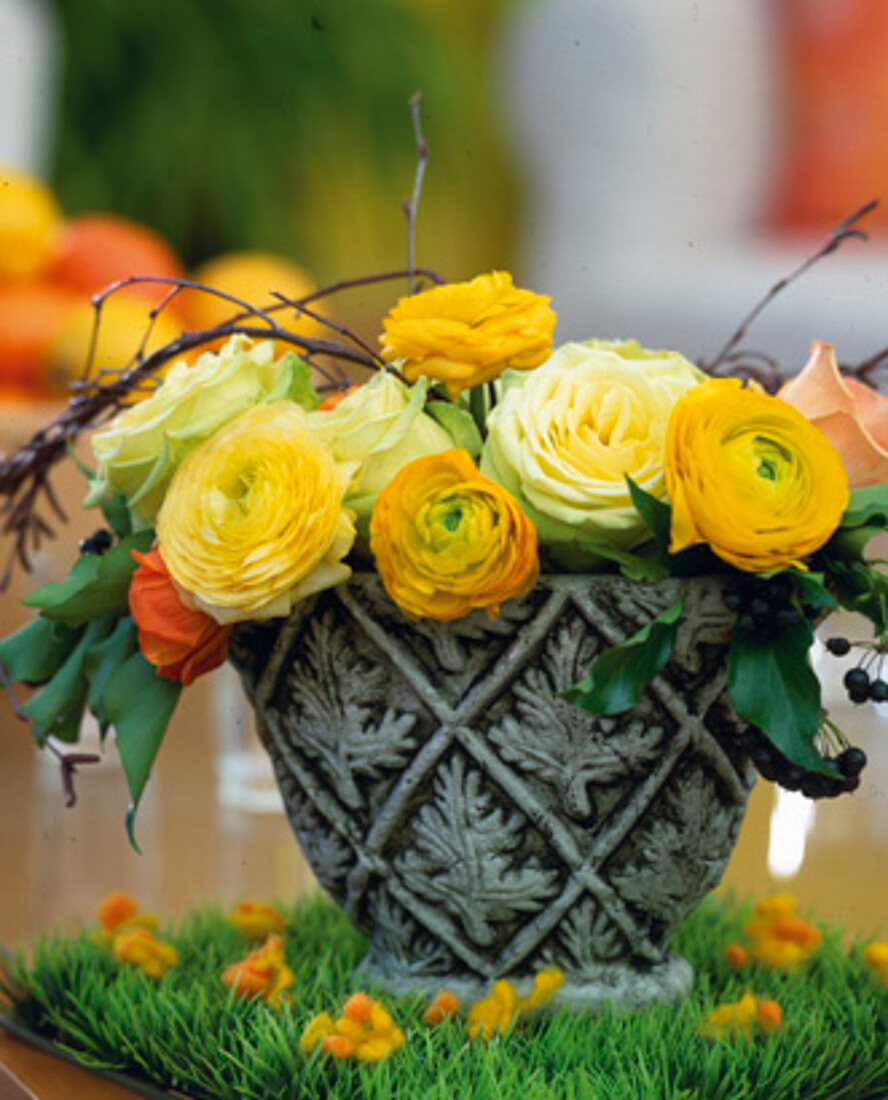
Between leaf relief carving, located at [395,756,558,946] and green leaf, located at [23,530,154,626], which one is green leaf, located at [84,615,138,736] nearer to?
green leaf, located at [23,530,154,626]

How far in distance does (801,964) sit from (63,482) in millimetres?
648

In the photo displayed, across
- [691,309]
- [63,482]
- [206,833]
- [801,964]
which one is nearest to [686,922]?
[801,964]

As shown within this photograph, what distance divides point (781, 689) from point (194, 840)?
2.01 feet

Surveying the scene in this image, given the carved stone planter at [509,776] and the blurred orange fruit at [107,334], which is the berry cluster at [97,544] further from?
the blurred orange fruit at [107,334]

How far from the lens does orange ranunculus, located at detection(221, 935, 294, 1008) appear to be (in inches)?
23.2

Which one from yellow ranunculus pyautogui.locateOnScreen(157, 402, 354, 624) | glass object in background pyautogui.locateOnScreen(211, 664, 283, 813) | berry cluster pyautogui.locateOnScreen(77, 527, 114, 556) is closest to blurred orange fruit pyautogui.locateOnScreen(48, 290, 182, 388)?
glass object in background pyautogui.locateOnScreen(211, 664, 283, 813)

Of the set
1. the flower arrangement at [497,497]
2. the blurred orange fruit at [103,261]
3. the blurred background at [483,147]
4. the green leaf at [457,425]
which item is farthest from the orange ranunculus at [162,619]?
the blurred background at [483,147]

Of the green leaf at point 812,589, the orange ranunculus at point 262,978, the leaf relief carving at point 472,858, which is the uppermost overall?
the green leaf at point 812,589

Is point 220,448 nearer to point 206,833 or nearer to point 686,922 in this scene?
point 686,922

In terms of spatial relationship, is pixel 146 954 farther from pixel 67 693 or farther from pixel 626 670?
pixel 626 670

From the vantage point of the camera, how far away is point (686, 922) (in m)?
0.71

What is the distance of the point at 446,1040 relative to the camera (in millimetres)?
541

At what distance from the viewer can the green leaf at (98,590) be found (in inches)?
23.4

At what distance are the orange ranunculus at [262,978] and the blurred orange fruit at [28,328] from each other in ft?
2.15
